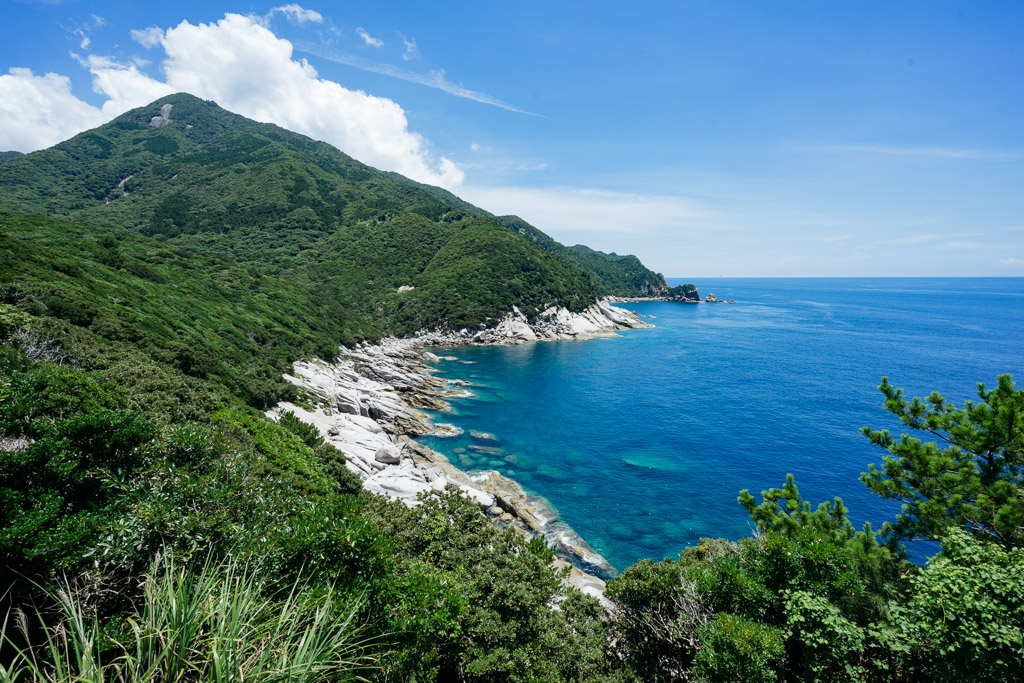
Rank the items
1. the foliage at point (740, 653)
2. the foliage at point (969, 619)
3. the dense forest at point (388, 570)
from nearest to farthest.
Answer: the dense forest at point (388, 570)
the foliage at point (969, 619)
the foliage at point (740, 653)

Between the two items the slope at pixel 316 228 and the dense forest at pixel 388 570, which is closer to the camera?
the dense forest at pixel 388 570

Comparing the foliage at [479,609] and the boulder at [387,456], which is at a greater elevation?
the foliage at [479,609]

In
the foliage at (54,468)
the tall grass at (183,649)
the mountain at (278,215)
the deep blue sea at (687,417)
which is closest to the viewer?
the tall grass at (183,649)

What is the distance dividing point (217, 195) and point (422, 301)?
96.8m

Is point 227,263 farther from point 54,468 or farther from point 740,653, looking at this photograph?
point 740,653

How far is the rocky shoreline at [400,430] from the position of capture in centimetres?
2612

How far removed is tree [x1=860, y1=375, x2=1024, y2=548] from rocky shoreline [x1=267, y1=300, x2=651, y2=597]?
44.4ft

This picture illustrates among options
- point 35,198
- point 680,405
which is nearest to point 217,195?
point 35,198

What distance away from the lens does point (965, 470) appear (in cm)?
1030

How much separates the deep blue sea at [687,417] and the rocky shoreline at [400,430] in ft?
5.91

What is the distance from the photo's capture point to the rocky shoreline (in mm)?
26125

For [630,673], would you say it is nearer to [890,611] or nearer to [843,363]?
[890,611]

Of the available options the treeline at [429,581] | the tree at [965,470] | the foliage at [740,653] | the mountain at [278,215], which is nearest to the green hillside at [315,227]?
the mountain at [278,215]

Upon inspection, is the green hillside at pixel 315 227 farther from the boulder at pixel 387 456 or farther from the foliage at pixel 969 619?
the foliage at pixel 969 619
